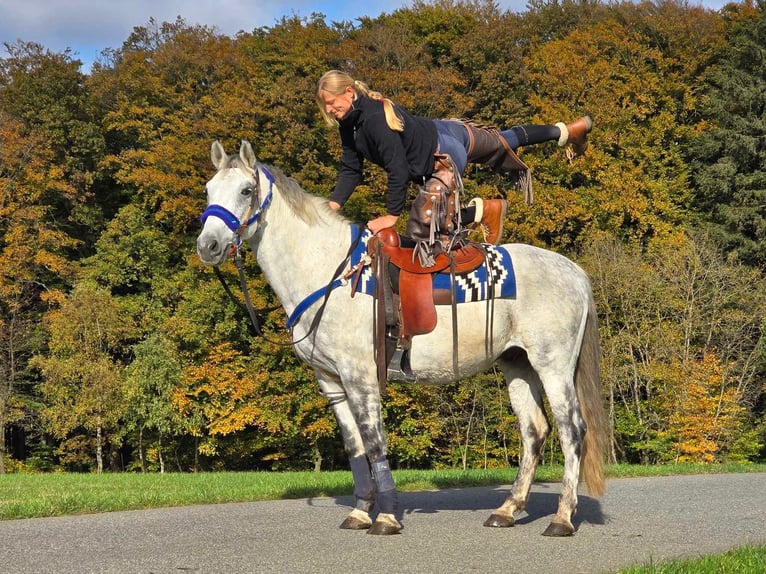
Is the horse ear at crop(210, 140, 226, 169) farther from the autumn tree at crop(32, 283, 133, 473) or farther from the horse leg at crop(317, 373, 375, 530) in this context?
the autumn tree at crop(32, 283, 133, 473)

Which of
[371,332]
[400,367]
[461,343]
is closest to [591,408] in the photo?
[461,343]

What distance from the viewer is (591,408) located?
859 cm

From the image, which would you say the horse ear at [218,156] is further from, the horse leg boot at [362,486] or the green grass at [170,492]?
the green grass at [170,492]

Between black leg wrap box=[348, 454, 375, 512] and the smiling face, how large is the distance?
3161mm

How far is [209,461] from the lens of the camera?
4000 centimetres

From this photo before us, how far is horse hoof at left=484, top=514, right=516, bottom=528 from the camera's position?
315 inches

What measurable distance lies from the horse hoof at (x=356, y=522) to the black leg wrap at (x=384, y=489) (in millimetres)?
273

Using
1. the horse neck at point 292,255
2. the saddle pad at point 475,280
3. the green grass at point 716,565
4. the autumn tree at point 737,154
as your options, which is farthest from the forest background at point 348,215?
the green grass at point 716,565

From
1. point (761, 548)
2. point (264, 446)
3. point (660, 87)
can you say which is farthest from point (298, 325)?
point (660, 87)

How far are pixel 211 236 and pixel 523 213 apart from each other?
28829 mm

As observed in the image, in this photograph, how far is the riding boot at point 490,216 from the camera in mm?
8844

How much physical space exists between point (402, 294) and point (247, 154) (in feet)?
5.96

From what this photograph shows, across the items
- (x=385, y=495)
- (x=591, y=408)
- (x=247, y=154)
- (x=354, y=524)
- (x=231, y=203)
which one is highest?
(x=247, y=154)

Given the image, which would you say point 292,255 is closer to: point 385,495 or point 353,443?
point 353,443
